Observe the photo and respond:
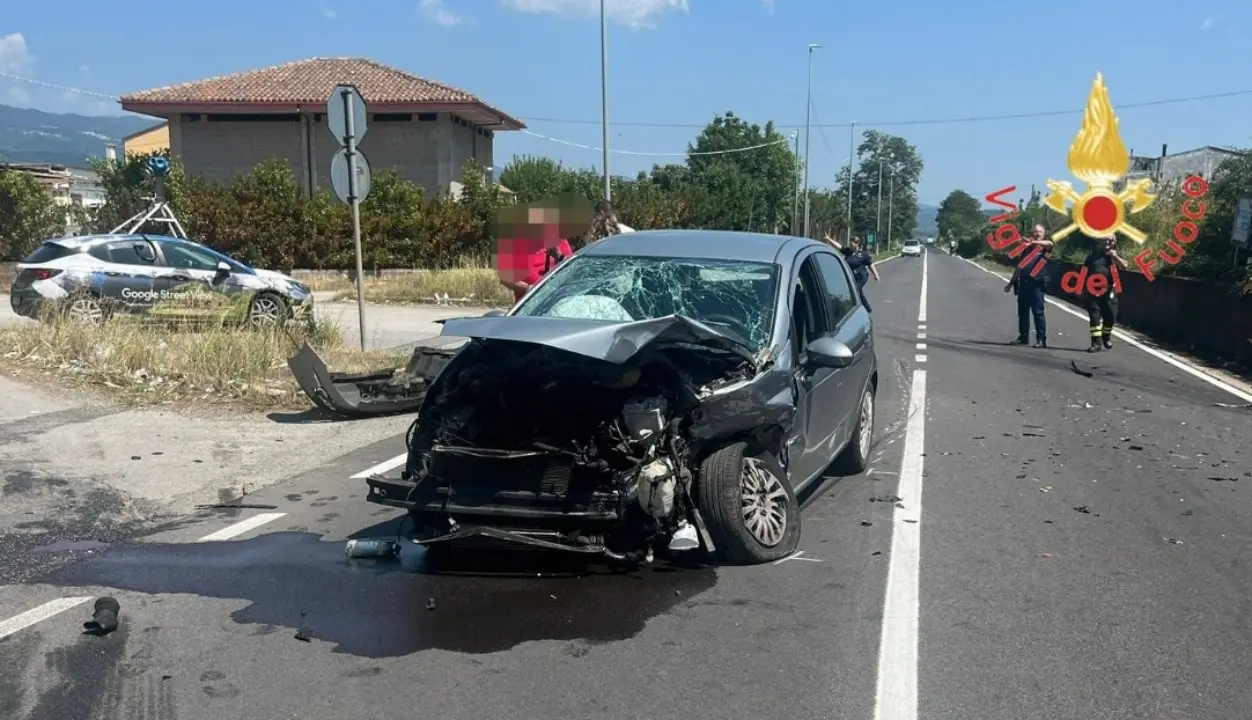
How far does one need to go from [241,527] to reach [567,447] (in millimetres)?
2388

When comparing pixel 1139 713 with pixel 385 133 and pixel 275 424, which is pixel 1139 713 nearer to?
pixel 275 424

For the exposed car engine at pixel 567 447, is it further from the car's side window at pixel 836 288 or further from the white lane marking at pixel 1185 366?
the white lane marking at pixel 1185 366

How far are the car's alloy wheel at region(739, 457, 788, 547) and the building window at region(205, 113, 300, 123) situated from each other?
37.7 m

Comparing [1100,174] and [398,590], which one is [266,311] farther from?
[1100,174]

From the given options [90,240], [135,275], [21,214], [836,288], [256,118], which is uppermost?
[256,118]

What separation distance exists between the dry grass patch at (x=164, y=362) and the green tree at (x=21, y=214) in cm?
1328

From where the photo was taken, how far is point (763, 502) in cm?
532

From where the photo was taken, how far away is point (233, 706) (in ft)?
12.3

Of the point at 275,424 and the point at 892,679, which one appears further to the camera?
the point at 275,424

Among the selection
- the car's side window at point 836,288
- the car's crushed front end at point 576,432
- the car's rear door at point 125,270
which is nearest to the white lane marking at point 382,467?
the car's crushed front end at point 576,432

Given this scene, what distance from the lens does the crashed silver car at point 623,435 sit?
4785mm

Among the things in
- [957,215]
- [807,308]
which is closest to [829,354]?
[807,308]

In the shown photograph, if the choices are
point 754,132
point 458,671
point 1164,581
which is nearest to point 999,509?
point 1164,581

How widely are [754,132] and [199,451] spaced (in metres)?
70.5
